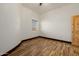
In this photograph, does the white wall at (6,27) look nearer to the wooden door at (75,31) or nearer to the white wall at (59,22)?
the white wall at (59,22)

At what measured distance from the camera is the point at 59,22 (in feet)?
10.6

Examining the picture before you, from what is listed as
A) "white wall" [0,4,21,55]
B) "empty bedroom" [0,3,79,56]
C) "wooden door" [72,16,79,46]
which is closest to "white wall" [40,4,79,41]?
"empty bedroom" [0,3,79,56]

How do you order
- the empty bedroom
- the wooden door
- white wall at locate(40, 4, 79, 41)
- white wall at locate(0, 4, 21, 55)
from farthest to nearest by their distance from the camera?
1. the wooden door
2. white wall at locate(40, 4, 79, 41)
3. the empty bedroom
4. white wall at locate(0, 4, 21, 55)

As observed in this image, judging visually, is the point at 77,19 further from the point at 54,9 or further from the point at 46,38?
the point at 46,38

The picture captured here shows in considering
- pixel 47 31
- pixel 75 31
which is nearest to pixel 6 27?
pixel 47 31

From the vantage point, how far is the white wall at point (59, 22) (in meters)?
2.71

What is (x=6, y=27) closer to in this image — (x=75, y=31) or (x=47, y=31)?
(x=47, y=31)

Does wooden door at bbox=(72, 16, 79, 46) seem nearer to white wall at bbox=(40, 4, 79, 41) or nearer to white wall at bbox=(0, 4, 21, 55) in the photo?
white wall at bbox=(40, 4, 79, 41)

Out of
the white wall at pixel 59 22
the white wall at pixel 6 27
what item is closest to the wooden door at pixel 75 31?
the white wall at pixel 59 22

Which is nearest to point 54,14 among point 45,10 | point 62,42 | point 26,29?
point 45,10

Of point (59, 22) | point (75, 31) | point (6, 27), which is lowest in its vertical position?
point (75, 31)

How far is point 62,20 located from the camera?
3293mm

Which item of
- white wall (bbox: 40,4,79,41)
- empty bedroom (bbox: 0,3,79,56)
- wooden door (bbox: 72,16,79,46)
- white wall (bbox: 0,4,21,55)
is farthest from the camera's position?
wooden door (bbox: 72,16,79,46)

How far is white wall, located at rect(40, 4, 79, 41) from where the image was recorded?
271cm
